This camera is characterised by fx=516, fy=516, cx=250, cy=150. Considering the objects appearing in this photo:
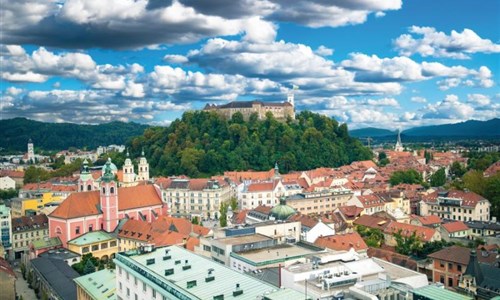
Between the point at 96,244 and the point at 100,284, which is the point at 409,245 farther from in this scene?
the point at 96,244

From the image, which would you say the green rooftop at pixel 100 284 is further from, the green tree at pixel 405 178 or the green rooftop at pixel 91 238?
the green tree at pixel 405 178

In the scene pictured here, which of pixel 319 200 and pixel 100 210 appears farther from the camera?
pixel 319 200

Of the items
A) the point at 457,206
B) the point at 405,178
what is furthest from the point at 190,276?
the point at 405,178

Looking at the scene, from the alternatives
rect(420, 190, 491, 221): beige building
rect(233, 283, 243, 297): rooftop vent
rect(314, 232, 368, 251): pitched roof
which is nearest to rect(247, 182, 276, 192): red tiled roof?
rect(420, 190, 491, 221): beige building

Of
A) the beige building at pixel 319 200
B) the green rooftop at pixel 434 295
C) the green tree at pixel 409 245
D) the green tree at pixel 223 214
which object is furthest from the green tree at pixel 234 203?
the green rooftop at pixel 434 295

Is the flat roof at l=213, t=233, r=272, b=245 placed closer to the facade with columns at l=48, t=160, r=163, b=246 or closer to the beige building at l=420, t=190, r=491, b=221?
the facade with columns at l=48, t=160, r=163, b=246

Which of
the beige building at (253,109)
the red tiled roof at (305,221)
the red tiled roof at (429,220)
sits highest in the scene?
the beige building at (253,109)

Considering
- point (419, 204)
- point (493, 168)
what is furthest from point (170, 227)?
point (493, 168)
